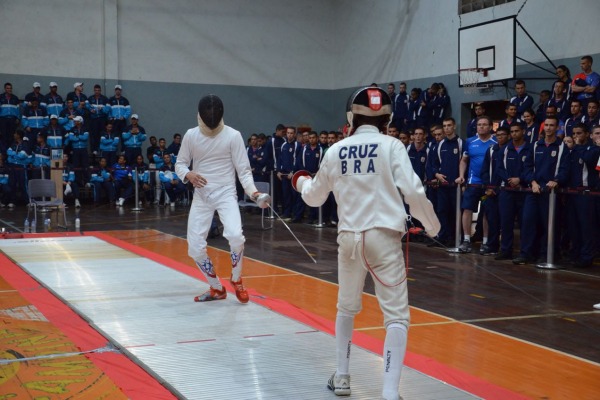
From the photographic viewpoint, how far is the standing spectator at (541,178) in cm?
844

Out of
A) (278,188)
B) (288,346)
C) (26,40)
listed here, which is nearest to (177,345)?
(288,346)

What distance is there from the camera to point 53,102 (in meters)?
17.3

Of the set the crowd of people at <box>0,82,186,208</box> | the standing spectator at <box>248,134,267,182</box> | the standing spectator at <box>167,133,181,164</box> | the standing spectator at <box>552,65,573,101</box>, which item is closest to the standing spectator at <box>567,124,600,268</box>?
the standing spectator at <box>552,65,573,101</box>

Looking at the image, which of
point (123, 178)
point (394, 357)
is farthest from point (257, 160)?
point (394, 357)

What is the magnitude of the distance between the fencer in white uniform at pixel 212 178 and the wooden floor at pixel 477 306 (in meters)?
0.88

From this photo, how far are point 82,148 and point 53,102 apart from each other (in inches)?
54.3

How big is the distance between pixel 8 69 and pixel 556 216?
14196 millimetres

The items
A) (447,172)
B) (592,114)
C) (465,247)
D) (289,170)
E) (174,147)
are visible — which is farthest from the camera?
(174,147)

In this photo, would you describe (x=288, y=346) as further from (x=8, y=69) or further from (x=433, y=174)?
(x=8, y=69)

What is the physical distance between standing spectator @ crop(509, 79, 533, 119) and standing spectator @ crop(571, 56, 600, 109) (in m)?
1.15

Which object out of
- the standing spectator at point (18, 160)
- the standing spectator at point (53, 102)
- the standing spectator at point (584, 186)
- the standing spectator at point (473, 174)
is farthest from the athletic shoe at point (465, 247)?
the standing spectator at point (53, 102)

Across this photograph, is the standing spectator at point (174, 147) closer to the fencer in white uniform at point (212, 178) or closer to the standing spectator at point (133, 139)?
the standing spectator at point (133, 139)

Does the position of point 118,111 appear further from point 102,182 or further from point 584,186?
point 584,186

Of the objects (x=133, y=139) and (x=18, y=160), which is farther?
(x=133, y=139)
